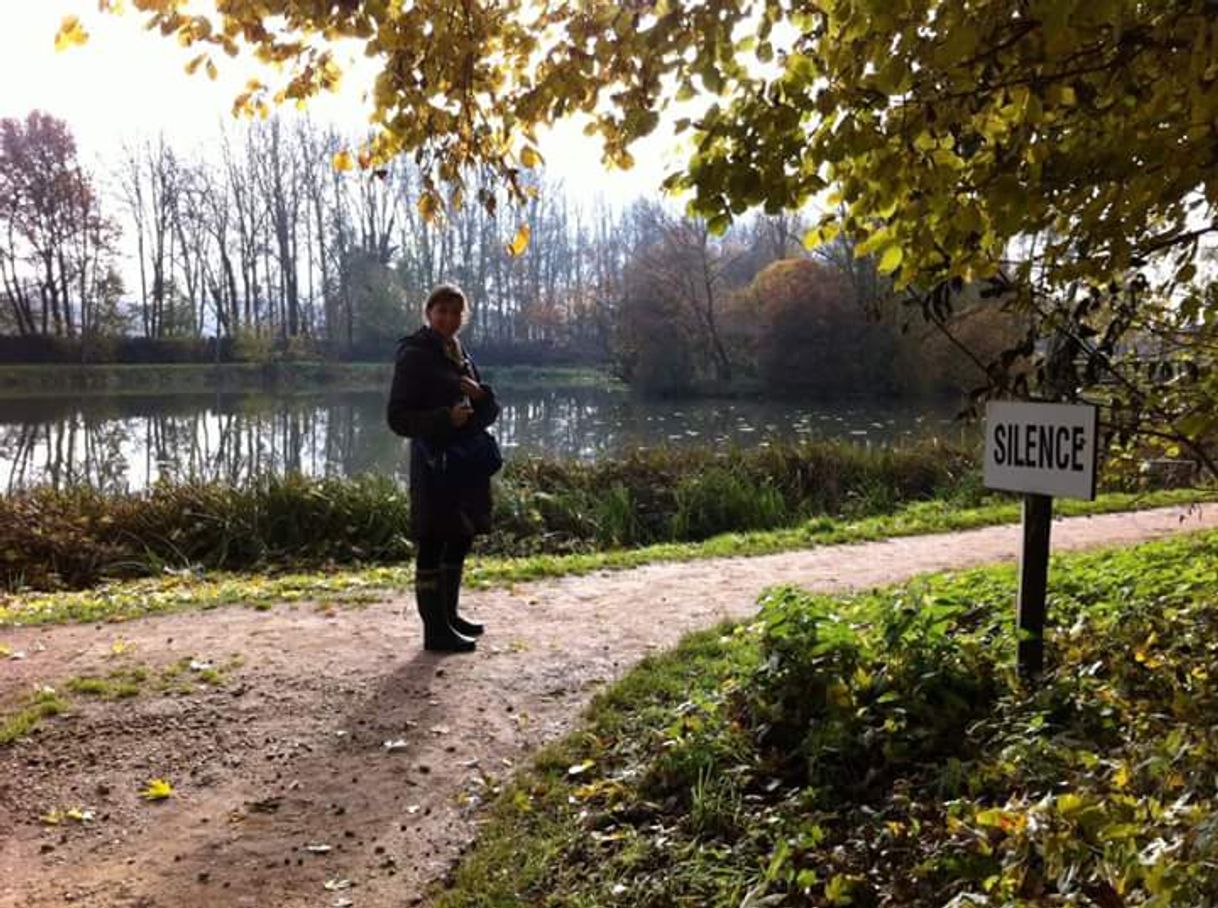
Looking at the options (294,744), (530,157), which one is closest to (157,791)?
(294,744)

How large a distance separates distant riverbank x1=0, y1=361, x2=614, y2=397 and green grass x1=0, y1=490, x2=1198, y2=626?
99.9 feet

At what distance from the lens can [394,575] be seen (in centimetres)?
725

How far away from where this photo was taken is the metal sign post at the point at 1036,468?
2.75 meters

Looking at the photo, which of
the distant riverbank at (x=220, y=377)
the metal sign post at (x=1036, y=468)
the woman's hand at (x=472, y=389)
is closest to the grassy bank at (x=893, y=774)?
the metal sign post at (x=1036, y=468)

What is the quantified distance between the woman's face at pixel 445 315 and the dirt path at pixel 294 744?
1.65 meters

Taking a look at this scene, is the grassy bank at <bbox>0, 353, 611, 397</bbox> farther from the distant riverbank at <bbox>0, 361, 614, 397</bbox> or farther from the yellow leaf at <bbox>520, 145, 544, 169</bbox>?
the yellow leaf at <bbox>520, 145, 544, 169</bbox>

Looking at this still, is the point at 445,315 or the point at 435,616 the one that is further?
the point at 435,616

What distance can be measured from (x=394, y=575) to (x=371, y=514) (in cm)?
222

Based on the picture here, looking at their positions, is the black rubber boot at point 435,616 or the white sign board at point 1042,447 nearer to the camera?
the white sign board at point 1042,447

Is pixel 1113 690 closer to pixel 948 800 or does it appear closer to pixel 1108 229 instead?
pixel 948 800

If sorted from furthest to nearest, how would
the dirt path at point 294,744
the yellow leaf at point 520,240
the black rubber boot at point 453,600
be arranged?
the black rubber boot at point 453,600 → the yellow leaf at point 520,240 → the dirt path at point 294,744

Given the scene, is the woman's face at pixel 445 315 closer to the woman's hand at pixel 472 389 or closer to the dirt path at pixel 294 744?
the woman's hand at pixel 472 389

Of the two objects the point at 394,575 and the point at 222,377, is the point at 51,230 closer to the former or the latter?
the point at 222,377

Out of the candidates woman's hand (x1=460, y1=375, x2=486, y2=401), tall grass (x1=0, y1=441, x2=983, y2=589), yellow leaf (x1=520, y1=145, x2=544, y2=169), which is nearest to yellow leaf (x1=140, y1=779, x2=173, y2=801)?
woman's hand (x1=460, y1=375, x2=486, y2=401)
